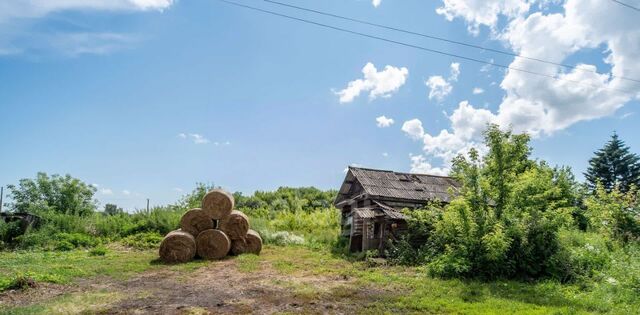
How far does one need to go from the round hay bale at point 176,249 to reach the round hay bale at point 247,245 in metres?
1.77

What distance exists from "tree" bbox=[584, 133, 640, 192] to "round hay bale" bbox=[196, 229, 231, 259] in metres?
31.5

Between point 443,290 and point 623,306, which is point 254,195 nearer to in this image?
point 443,290

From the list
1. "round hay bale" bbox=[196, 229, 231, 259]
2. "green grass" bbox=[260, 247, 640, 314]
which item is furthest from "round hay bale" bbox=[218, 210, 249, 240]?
"green grass" bbox=[260, 247, 640, 314]

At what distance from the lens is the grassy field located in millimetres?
8235

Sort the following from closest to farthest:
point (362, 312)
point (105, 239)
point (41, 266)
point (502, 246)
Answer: point (362, 312) < point (502, 246) < point (41, 266) < point (105, 239)

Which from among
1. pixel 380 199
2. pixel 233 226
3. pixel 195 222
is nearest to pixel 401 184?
pixel 380 199

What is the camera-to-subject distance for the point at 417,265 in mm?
14086

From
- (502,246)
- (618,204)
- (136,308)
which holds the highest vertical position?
(618,204)

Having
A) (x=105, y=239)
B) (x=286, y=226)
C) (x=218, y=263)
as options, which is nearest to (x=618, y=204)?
(x=218, y=263)

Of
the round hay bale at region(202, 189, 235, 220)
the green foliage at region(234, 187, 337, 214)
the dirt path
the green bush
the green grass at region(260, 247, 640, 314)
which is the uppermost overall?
the green foliage at region(234, 187, 337, 214)

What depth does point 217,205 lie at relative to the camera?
15289 millimetres

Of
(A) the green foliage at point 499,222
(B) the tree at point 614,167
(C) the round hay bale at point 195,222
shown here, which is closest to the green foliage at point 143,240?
(C) the round hay bale at point 195,222

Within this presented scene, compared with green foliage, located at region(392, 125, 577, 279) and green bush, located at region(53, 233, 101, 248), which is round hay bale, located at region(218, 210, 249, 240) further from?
green bush, located at region(53, 233, 101, 248)

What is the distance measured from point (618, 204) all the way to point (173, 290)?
14517 mm
